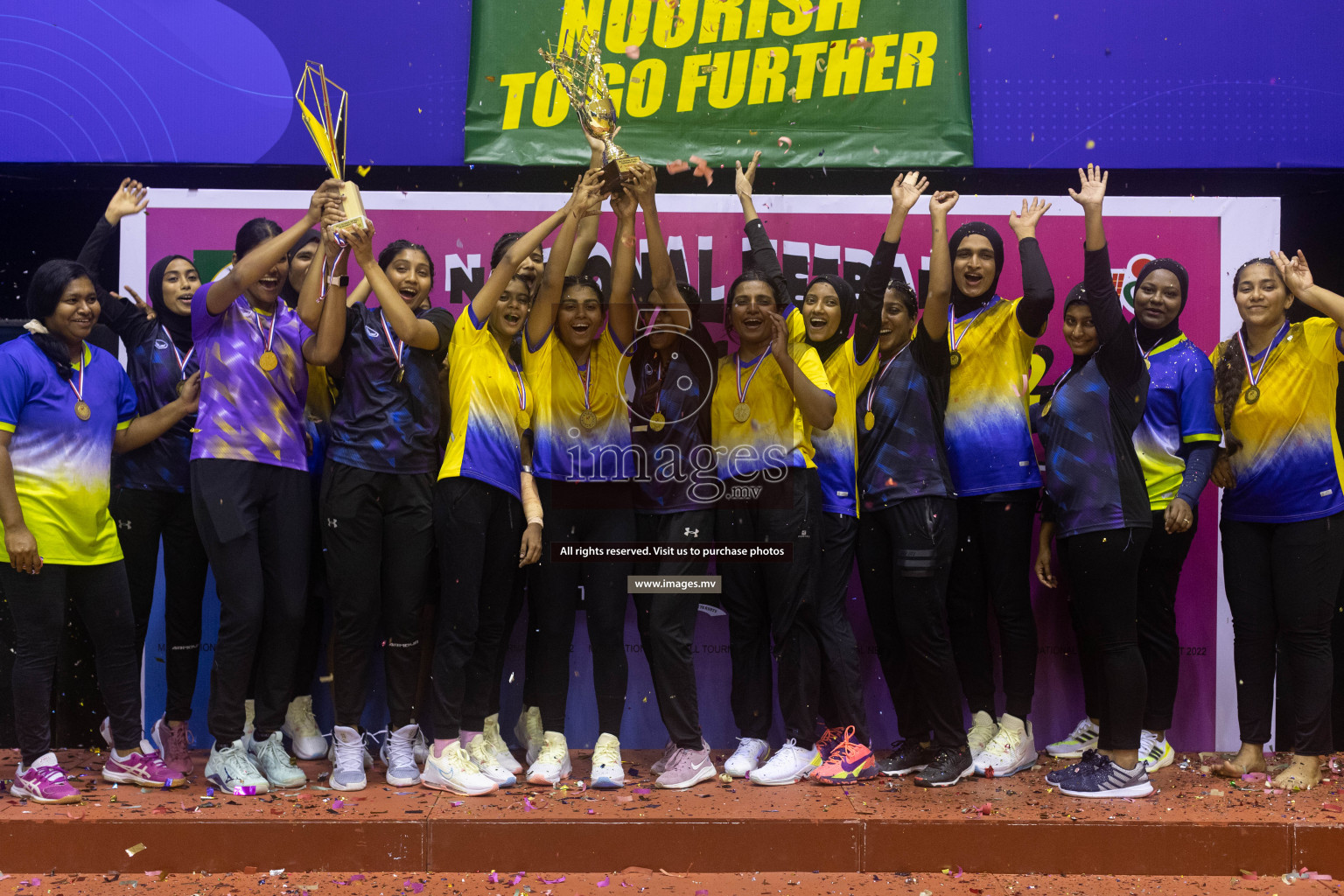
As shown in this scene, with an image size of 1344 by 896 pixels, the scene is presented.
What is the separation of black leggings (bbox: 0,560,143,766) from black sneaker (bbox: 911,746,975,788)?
3.07 metres

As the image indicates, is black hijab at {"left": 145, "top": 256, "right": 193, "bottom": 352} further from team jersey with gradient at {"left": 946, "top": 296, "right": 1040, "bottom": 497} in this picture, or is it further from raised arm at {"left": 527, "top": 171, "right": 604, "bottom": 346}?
team jersey with gradient at {"left": 946, "top": 296, "right": 1040, "bottom": 497}

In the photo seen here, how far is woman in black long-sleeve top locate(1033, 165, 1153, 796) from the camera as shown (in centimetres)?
383

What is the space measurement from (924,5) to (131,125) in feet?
12.4

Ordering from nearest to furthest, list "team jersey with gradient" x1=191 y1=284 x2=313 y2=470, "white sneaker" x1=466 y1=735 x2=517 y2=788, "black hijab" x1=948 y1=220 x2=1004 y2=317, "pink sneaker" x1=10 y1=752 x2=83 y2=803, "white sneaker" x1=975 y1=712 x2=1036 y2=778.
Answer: "pink sneaker" x1=10 y1=752 x2=83 y2=803
"team jersey with gradient" x1=191 y1=284 x2=313 y2=470
"white sneaker" x1=466 y1=735 x2=517 y2=788
"white sneaker" x1=975 y1=712 x2=1036 y2=778
"black hijab" x1=948 y1=220 x2=1004 y2=317

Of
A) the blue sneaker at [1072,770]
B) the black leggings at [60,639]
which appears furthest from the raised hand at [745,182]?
the black leggings at [60,639]

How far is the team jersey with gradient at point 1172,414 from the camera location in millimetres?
4113

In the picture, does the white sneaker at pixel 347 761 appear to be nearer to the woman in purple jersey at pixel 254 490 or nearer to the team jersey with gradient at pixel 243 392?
the woman in purple jersey at pixel 254 490

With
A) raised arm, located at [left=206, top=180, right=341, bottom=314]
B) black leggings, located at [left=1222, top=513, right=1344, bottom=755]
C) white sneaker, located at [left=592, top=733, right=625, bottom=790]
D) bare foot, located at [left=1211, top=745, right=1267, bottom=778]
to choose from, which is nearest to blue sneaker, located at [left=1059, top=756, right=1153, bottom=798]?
bare foot, located at [left=1211, top=745, right=1267, bottom=778]

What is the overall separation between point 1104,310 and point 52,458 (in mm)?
3985

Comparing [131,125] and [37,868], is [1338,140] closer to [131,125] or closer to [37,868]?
[131,125]

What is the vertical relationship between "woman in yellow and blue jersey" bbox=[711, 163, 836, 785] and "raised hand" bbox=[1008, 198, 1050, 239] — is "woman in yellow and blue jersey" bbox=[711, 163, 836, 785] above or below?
below

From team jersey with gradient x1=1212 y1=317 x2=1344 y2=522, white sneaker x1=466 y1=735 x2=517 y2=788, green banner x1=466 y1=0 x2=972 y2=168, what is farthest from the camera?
green banner x1=466 y1=0 x2=972 y2=168

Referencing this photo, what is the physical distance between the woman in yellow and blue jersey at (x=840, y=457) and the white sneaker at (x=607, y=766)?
78 centimetres

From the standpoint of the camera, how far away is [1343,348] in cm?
394
